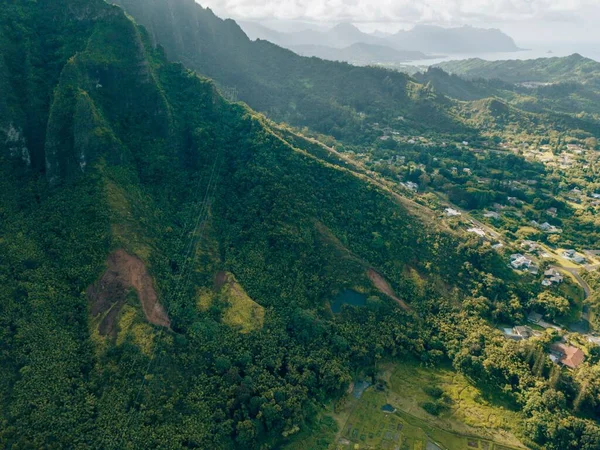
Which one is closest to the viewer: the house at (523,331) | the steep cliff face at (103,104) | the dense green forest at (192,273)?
the dense green forest at (192,273)

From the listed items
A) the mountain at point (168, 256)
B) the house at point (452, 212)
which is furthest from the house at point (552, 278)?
the house at point (452, 212)

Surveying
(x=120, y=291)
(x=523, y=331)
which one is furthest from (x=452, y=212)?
(x=120, y=291)

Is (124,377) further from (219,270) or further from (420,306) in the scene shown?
(420,306)

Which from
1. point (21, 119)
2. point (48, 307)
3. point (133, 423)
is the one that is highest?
point (21, 119)

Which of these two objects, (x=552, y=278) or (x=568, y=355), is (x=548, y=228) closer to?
(x=552, y=278)

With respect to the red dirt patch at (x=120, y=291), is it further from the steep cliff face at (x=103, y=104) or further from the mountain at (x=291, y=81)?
the mountain at (x=291, y=81)

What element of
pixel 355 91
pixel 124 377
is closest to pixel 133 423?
pixel 124 377

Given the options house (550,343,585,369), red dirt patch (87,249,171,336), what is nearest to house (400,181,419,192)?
house (550,343,585,369)
